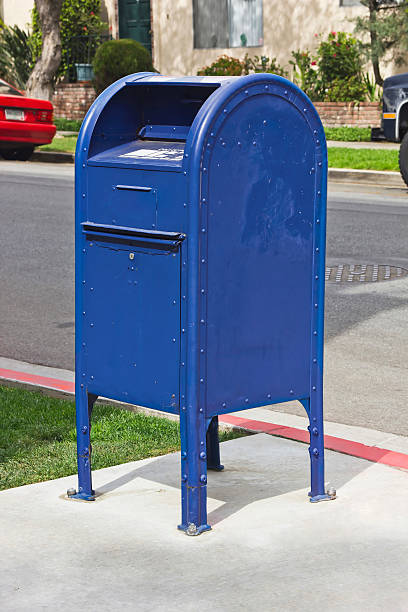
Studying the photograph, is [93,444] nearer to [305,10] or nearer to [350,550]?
[350,550]

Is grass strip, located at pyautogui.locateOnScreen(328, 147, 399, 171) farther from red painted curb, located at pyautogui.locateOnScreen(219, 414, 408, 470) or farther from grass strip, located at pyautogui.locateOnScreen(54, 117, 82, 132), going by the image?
red painted curb, located at pyautogui.locateOnScreen(219, 414, 408, 470)

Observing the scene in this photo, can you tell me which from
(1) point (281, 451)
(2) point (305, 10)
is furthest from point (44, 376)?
(2) point (305, 10)

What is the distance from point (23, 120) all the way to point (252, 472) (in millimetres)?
15880

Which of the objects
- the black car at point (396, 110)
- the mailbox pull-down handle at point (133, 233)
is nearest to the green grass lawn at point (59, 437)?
the mailbox pull-down handle at point (133, 233)

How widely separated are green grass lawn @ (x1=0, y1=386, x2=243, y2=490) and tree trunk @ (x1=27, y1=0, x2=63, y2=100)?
68.9ft

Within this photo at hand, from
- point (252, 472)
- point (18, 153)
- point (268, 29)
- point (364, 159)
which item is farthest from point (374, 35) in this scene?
point (252, 472)

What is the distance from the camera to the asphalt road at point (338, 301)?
6.47m

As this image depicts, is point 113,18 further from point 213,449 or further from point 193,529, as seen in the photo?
point 193,529

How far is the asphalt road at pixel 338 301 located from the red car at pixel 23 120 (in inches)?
183

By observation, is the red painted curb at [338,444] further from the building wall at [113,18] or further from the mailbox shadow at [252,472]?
the building wall at [113,18]

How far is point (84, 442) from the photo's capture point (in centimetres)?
458

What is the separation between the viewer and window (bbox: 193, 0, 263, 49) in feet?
90.6

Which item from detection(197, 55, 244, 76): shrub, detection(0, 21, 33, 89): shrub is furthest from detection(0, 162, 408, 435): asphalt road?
detection(0, 21, 33, 89): shrub

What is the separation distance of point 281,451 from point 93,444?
93cm
